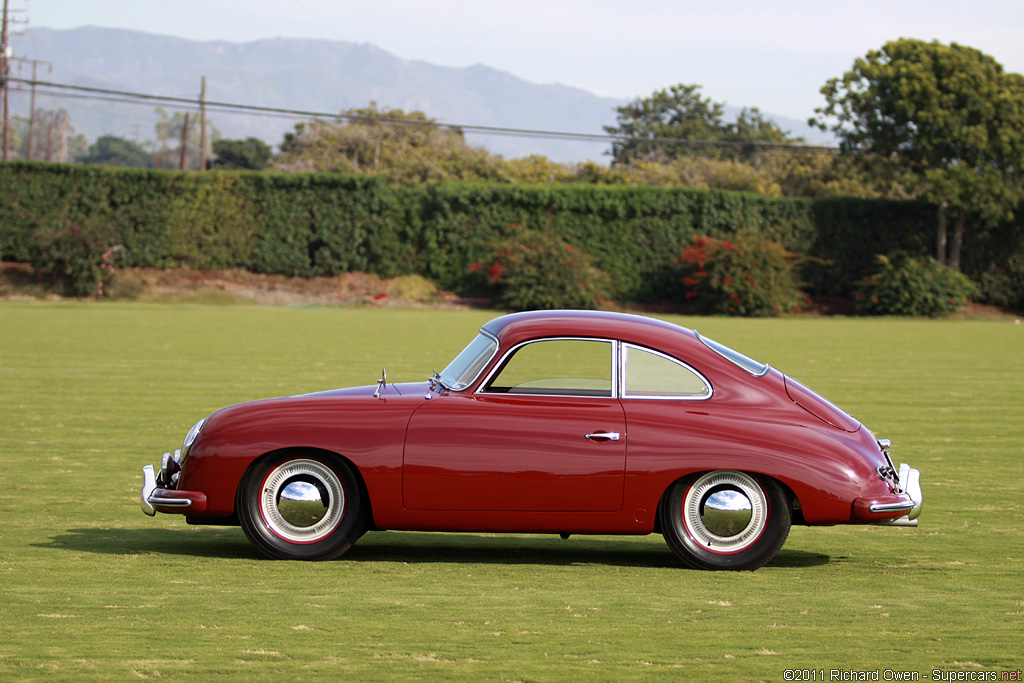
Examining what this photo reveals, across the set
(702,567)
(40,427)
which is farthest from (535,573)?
(40,427)

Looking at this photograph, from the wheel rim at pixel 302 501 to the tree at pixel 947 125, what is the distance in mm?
39087

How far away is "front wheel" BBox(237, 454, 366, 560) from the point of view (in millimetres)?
5891

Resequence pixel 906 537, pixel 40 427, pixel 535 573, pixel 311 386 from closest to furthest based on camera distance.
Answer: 1. pixel 535 573
2. pixel 906 537
3. pixel 40 427
4. pixel 311 386

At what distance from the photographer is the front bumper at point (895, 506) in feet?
18.9

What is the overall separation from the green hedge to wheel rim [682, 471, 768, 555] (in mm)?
36841

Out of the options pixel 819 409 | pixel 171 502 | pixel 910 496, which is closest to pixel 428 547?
pixel 171 502

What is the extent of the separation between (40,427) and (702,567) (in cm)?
760

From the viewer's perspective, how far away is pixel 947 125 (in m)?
40.6

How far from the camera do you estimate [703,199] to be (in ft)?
142

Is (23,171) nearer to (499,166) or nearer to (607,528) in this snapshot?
(607,528)

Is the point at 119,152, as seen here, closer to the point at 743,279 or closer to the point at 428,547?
the point at 743,279

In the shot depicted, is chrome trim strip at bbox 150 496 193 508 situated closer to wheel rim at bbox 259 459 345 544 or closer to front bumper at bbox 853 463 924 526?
wheel rim at bbox 259 459 345 544

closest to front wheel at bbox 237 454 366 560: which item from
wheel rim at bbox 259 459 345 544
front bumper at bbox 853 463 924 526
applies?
wheel rim at bbox 259 459 345 544

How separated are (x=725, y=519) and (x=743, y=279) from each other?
34930 millimetres
